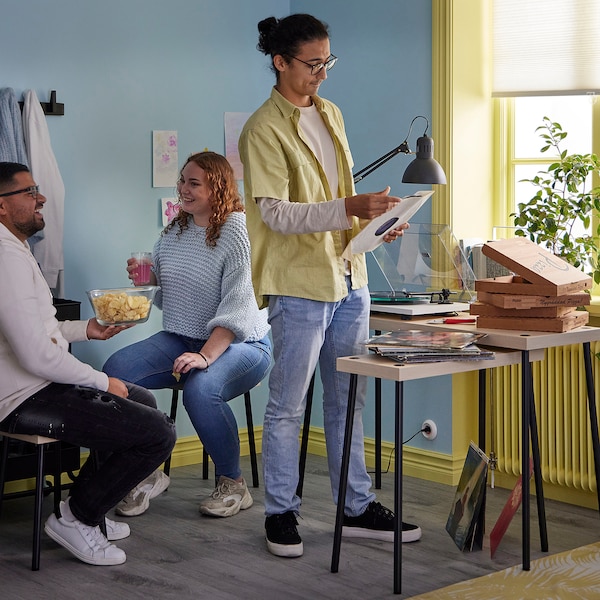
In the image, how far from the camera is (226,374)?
3.46 meters

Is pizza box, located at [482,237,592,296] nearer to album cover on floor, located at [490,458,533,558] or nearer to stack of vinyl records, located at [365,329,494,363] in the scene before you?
stack of vinyl records, located at [365,329,494,363]

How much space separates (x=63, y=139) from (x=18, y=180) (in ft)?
2.49

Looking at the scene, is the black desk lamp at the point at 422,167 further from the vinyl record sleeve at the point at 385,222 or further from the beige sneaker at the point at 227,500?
the beige sneaker at the point at 227,500

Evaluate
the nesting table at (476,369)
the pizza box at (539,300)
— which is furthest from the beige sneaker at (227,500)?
the pizza box at (539,300)

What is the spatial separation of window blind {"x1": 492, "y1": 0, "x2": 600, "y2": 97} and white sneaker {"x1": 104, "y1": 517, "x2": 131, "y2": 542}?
2.10m

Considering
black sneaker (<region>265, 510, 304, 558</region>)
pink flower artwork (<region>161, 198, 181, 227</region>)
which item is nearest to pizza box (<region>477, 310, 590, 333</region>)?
black sneaker (<region>265, 510, 304, 558</region>)

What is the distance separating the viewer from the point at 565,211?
3.48 metres

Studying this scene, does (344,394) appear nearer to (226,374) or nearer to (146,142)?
(226,374)

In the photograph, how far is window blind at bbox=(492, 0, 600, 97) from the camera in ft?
11.9

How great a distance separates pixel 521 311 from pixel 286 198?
2.40ft

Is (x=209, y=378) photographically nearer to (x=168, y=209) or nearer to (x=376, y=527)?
(x=376, y=527)

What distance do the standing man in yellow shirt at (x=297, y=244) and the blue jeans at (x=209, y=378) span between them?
0.48 m

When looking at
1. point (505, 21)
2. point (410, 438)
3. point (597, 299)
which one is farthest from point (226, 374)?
point (505, 21)

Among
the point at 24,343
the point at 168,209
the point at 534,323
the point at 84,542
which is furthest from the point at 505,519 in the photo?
the point at 168,209
